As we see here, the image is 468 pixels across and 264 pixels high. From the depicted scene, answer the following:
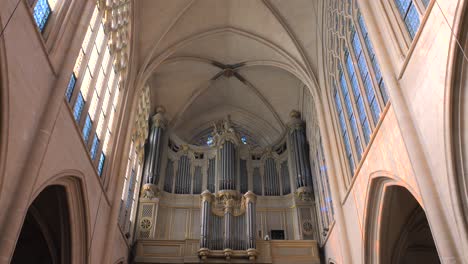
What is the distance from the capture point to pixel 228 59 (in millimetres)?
22172

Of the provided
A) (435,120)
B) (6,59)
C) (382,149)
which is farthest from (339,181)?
(6,59)

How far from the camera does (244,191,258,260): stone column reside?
17062mm

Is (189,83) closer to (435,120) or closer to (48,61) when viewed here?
(48,61)

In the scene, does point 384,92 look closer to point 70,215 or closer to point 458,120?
point 458,120

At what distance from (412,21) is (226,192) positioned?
474 inches

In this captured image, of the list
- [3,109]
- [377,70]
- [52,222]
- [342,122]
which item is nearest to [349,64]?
[342,122]

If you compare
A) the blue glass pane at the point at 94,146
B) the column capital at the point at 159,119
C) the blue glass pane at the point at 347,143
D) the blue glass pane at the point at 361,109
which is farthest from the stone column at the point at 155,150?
the blue glass pane at the point at 361,109

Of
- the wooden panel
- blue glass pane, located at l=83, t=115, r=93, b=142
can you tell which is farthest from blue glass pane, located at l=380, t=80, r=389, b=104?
the wooden panel

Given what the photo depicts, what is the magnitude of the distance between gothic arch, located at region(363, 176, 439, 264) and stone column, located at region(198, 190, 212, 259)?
277 inches

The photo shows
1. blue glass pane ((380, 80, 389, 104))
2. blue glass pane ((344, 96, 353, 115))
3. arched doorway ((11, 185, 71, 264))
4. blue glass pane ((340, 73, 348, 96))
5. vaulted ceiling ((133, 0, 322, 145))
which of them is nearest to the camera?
blue glass pane ((380, 80, 389, 104))

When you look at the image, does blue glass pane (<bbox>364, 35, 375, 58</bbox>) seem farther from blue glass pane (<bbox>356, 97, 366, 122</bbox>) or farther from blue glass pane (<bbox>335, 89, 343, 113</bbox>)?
blue glass pane (<bbox>335, 89, 343, 113</bbox>)

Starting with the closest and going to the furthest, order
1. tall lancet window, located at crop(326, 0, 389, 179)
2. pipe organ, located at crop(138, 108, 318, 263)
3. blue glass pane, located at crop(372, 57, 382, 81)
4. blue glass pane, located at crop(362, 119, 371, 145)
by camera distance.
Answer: blue glass pane, located at crop(372, 57, 382, 81), tall lancet window, located at crop(326, 0, 389, 179), blue glass pane, located at crop(362, 119, 371, 145), pipe organ, located at crop(138, 108, 318, 263)

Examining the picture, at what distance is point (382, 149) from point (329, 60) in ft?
22.5

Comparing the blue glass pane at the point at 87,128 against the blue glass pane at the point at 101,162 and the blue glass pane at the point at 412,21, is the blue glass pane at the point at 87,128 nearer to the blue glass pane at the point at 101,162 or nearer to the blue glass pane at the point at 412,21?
the blue glass pane at the point at 101,162
